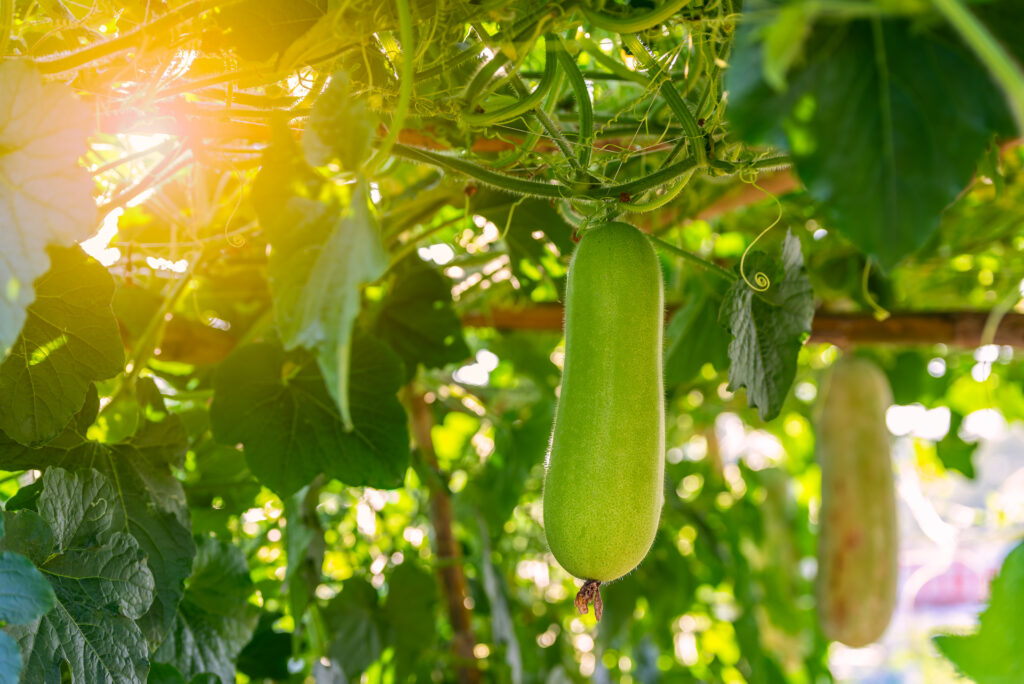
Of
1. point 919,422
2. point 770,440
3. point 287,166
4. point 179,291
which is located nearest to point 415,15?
point 287,166

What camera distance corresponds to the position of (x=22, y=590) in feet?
1.55

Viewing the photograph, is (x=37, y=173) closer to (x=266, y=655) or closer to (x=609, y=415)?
(x=609, y=415)

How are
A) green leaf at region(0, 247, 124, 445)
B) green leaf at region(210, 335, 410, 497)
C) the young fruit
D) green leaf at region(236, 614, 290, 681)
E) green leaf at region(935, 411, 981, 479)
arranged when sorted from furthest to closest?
green leaf at region(935, 411, 981, 479) → the young fruit → green leaf at region(236, 614, 290, 681) → green leaf at region(210, 335, 410, 497) → green leaf at region(0, 247, 124, 445)

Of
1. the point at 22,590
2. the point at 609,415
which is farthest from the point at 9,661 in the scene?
the point at 609,415

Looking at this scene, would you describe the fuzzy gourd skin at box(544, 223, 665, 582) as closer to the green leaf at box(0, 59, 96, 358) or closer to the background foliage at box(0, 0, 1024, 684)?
the background foliage at box(0, 0, 1024, 684)

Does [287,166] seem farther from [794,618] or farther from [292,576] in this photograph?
[794,618]

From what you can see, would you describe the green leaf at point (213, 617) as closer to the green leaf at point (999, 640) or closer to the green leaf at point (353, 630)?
the green leaf at point (353, 630)

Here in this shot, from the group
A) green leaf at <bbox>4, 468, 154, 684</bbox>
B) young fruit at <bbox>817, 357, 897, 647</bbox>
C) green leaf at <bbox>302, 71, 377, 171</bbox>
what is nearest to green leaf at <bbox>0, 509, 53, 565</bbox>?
green leaf at <bbox>4, 468, 154, 684</bbox>

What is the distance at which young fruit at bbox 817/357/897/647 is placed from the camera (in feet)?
5.43

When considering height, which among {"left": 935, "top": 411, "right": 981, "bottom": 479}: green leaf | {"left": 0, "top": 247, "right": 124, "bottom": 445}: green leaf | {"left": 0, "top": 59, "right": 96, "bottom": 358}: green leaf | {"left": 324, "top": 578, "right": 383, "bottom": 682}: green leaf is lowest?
{"left": 935, "top": 411, "right": 981, "bottom": 479}: green leaf

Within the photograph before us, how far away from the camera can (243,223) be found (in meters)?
1.01

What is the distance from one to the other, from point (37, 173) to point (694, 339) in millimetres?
855

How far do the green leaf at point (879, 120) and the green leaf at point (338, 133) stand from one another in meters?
0.17

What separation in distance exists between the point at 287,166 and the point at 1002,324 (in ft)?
3.89
